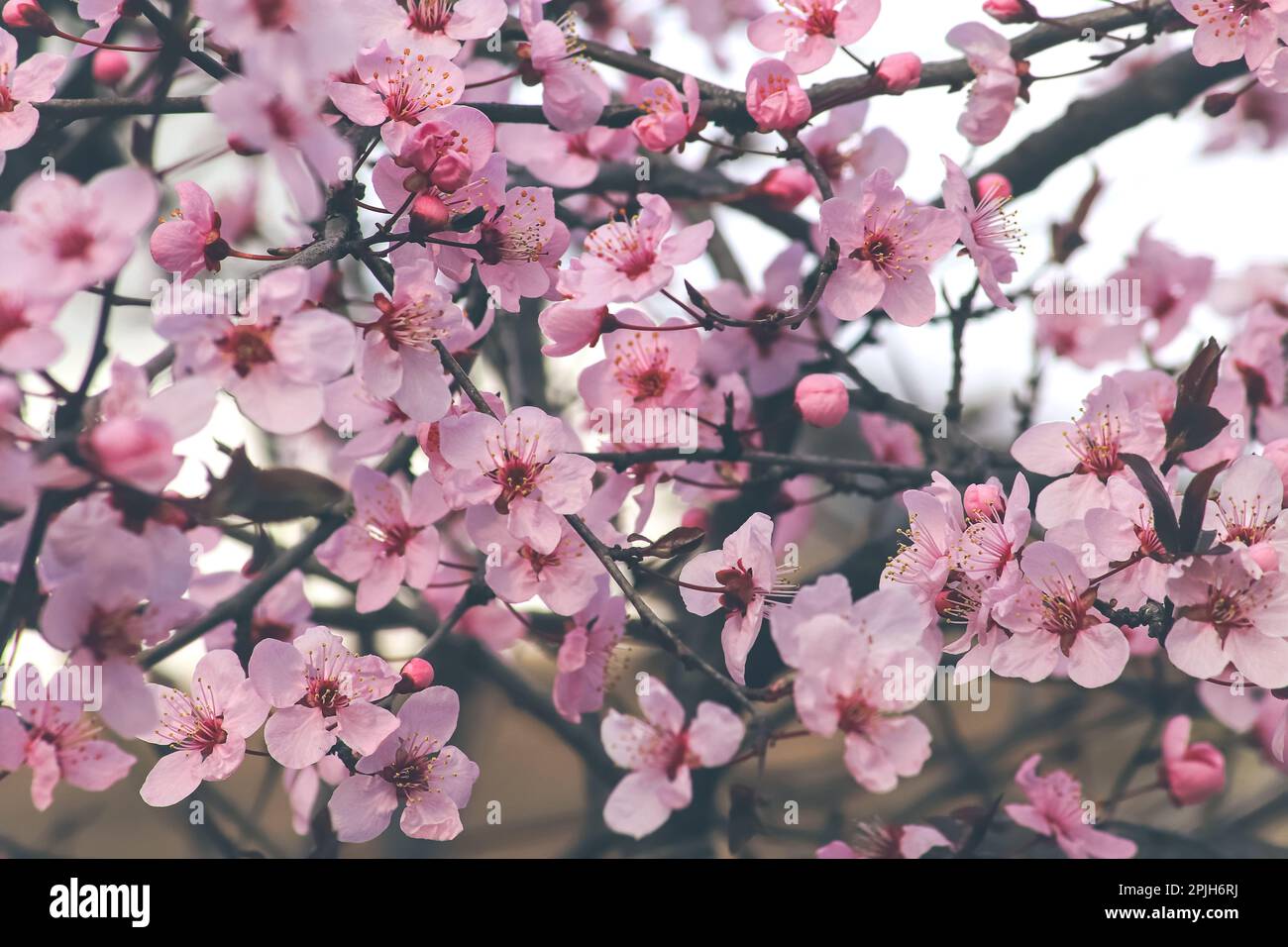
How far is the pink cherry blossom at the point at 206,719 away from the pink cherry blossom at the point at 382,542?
20cm

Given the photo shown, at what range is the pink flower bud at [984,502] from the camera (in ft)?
→ 3.60

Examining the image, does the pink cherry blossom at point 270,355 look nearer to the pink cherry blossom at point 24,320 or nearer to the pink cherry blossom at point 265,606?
the pink cherry blossom at point 24,320

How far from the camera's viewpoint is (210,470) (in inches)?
41.0

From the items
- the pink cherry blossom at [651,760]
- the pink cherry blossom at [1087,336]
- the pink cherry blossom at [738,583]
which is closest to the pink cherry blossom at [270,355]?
the pink cherry blossom at [738,583]

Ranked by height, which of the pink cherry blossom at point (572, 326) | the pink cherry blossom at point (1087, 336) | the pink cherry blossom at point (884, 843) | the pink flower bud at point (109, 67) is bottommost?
the pink cherry blossom at point (884, 843)

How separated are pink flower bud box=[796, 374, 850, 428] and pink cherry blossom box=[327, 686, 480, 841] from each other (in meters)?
0.60

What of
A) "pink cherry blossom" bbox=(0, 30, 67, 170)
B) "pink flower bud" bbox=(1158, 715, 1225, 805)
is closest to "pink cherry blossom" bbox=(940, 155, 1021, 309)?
"pink flower bud" bbox=(1158, 715, 1225, 805)

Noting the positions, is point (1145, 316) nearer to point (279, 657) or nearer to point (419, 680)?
point (419, 680)

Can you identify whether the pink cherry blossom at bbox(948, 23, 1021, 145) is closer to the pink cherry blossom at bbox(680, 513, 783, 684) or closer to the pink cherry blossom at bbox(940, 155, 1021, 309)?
the pink cherry blossom at bbox(940, 155, 1021, 309)

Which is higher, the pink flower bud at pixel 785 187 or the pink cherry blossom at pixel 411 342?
the pink flower bud at pixel 785 187

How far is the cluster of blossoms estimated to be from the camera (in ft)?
2.57

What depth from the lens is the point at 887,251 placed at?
1.18 m

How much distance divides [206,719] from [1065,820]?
1.18 metres
